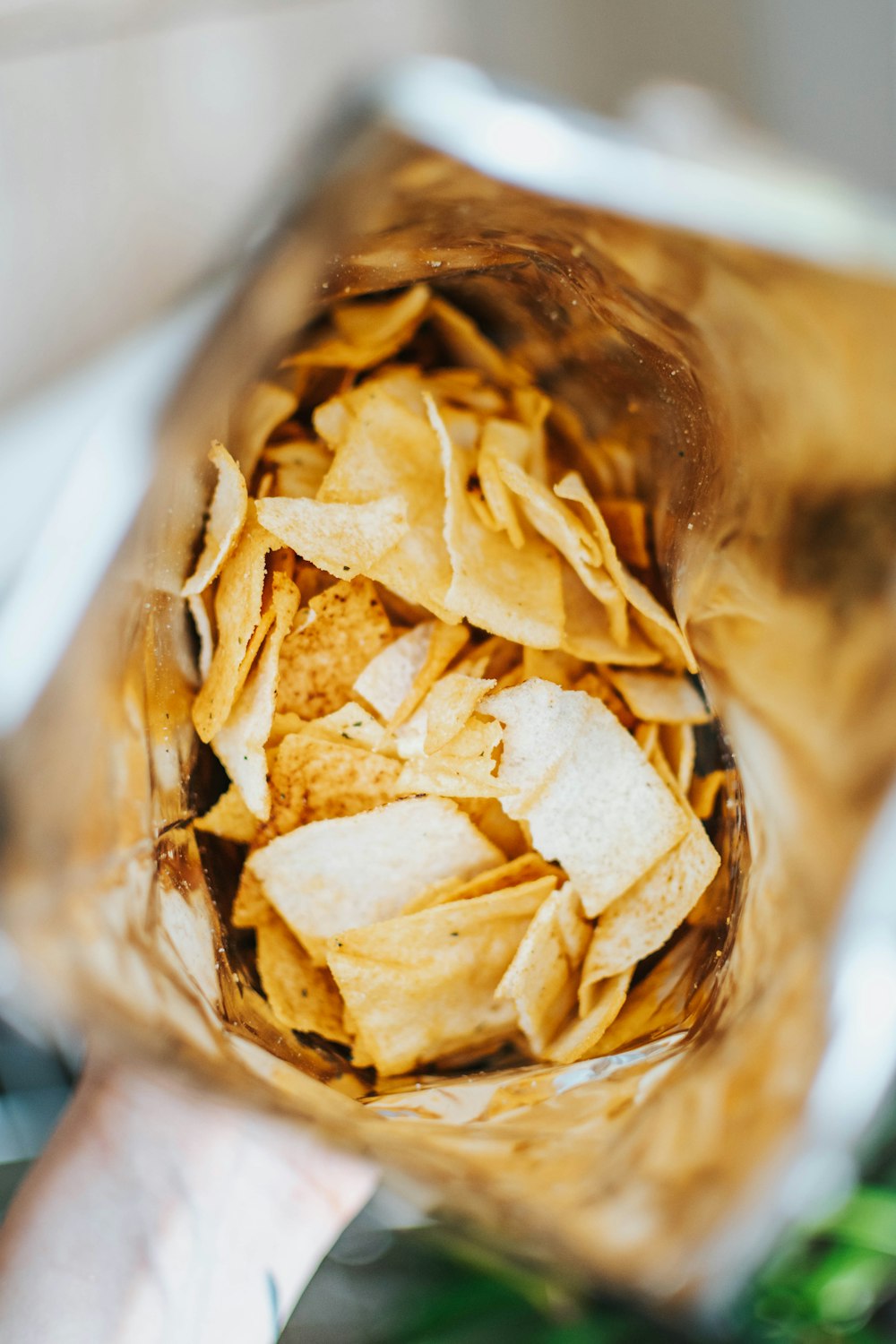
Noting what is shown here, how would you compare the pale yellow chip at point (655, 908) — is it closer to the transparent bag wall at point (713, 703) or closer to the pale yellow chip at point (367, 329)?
the transparent bag wall at point (713, 703)

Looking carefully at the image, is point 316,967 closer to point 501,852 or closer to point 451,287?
point 501,852

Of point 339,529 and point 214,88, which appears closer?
point 339,529

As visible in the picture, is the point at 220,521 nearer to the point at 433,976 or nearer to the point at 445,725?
the point at 445,725

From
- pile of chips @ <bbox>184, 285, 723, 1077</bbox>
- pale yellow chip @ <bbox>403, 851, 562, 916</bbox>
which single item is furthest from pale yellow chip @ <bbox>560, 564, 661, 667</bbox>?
pale yellow chip @ <bbox>403, 851, 562, 916</bbox>

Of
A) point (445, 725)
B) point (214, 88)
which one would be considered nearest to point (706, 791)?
point (445, 725)

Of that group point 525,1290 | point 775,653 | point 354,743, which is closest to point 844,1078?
point 775,653

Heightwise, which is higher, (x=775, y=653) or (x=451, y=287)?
(x=451, y=287)

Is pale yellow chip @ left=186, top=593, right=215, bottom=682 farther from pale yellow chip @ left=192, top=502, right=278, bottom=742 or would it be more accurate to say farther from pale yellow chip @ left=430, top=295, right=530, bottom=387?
pale yellow chip @ left=430, top=295, right=530, bottom=387

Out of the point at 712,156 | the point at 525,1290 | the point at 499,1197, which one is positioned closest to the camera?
the point at 712,156
